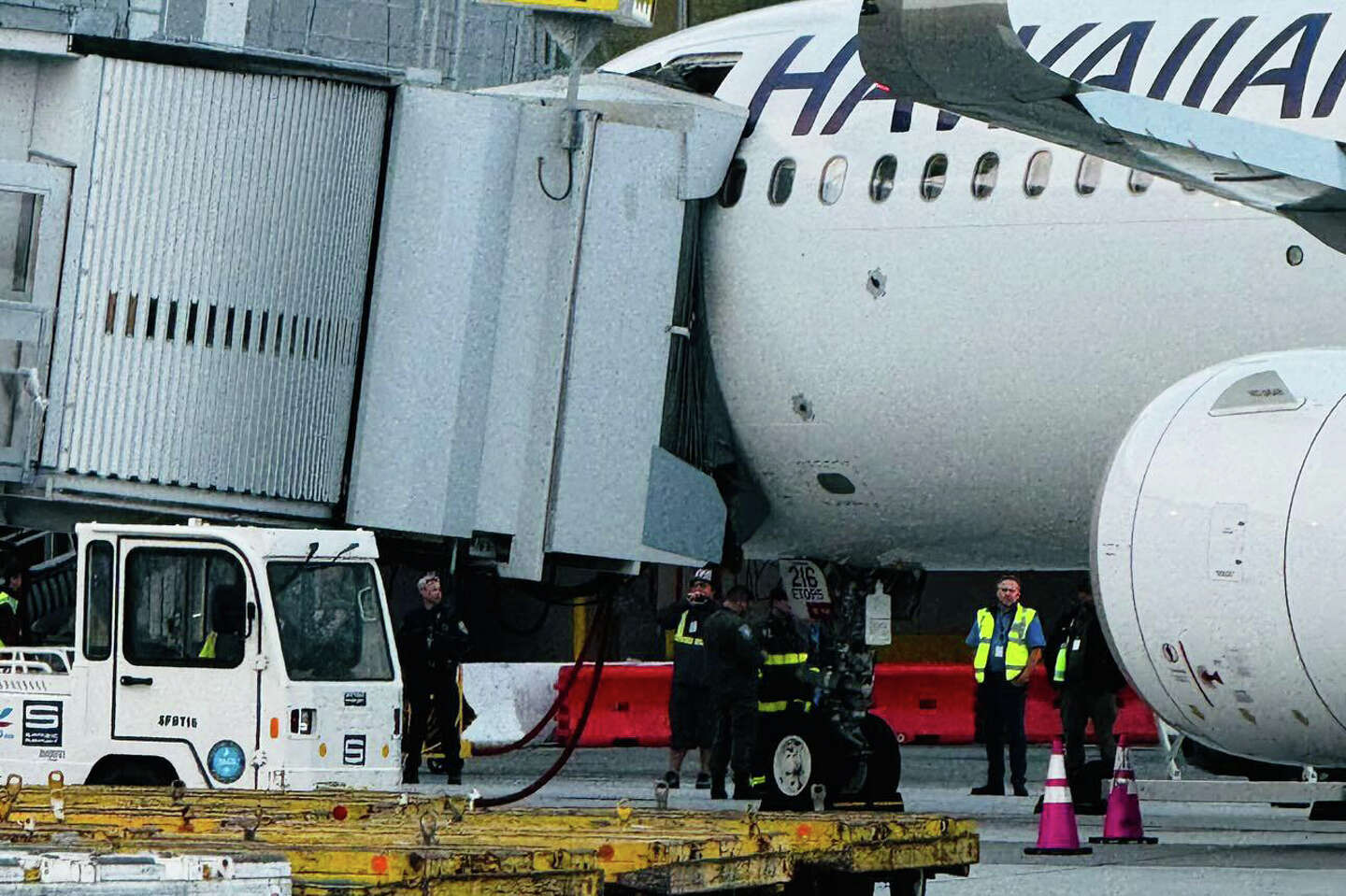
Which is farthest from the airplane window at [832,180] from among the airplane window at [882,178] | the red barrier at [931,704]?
the red barrier at [931,704]

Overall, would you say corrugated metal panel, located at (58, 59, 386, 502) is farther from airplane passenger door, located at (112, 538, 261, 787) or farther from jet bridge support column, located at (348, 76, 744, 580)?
airplane passenger door, located at (112, 538, 261, 787)

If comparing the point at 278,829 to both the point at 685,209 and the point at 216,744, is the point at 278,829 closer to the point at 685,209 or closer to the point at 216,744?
the point at 216,744

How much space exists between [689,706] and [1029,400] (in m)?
7.37

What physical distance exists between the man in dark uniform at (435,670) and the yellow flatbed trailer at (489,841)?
10222 millimetres

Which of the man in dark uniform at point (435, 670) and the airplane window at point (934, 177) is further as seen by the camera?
the man in dark uniform at point (435, 670)

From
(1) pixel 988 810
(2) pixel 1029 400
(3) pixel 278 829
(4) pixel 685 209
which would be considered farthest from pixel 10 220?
(1) pixel 988 810

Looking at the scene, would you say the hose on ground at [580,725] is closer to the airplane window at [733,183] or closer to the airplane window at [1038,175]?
the airplane window at [733,183]

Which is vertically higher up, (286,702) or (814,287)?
(814,287)

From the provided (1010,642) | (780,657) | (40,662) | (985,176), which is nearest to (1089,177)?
(985,176)

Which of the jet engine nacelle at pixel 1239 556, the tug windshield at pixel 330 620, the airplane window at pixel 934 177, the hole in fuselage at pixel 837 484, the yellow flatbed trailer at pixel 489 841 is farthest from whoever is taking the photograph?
the hole in fuselage at pixel 837 484

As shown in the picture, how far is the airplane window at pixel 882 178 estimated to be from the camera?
14.5 meters

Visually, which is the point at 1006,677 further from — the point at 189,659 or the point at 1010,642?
the point at 189,659

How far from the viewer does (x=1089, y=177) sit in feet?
44.8

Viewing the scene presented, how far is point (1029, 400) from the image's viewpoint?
14.1 m
